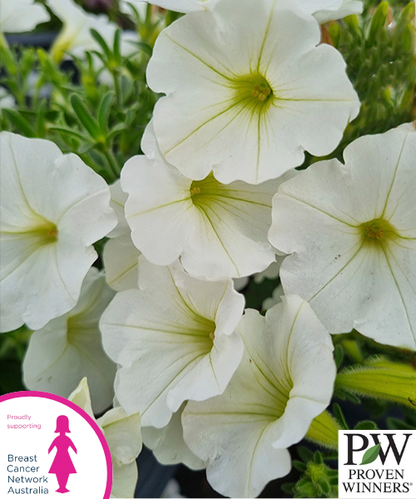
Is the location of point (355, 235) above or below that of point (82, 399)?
above

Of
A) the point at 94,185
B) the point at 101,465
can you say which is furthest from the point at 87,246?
the point at 101,465

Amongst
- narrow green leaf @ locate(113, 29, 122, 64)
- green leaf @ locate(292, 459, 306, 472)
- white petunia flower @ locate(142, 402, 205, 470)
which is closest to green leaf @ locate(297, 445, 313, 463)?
green leaf @ locate(292, 459, 306, 472)

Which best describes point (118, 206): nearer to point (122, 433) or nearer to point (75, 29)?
point (122, 433)

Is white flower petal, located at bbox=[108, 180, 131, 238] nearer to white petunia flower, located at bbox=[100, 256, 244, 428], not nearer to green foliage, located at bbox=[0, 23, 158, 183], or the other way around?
white petunia flower, located at bbox=[100, 256, 244, 428]

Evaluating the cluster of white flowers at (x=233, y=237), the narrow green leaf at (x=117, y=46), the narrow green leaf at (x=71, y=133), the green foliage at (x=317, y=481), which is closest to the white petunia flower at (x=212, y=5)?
the cluster of white flowers at (x=233, y=237)

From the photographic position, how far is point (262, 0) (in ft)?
1.53

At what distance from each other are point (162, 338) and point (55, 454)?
16 cm

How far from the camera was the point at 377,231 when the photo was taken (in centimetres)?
55

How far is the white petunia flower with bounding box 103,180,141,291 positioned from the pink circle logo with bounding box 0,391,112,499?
0.46 feet

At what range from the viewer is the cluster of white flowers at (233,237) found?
0.48 meters

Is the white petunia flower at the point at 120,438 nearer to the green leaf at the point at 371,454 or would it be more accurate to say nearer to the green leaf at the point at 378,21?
the green leaf at the point at 371,454

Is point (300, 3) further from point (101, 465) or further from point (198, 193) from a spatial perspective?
point (101, 465)

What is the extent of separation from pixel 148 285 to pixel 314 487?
0.27m

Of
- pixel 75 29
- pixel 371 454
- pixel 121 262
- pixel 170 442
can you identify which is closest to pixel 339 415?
pixel 371 454
